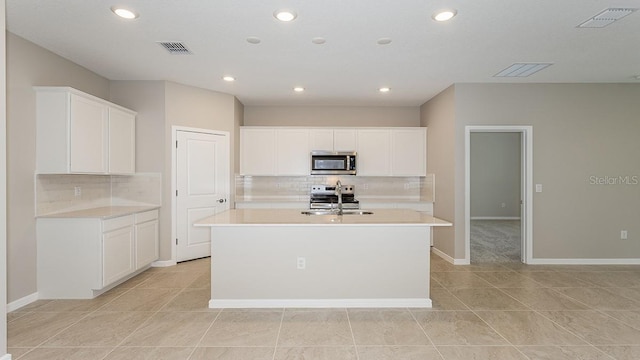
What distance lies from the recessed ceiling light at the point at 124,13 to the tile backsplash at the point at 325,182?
137 inches

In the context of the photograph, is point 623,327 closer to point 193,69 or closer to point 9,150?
point 193,69

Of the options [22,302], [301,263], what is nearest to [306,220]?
[301,263]

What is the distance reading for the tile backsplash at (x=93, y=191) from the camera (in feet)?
11.2

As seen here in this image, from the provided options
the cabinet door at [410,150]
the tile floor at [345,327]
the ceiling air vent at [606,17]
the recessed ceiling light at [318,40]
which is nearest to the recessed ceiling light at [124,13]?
the recessed ceiling light at [318,40]

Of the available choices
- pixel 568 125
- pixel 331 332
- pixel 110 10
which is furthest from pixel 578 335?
pixel 110 10

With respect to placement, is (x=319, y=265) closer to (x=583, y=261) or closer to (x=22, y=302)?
(x=22, y=302)

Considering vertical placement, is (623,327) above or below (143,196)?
below

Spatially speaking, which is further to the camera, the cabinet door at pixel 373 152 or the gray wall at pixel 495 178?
the gray wall at pixel 495 178

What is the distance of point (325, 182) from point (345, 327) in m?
3.56

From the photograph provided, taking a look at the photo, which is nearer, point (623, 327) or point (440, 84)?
point (623, 327)

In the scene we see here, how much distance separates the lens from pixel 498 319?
9.45 ft

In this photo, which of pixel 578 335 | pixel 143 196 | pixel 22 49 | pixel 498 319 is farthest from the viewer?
pixel 143 196

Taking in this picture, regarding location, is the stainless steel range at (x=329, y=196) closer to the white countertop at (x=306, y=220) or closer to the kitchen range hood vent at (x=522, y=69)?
the white countertop at (x=306, y=220)

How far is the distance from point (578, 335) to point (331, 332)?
1.97 meters
